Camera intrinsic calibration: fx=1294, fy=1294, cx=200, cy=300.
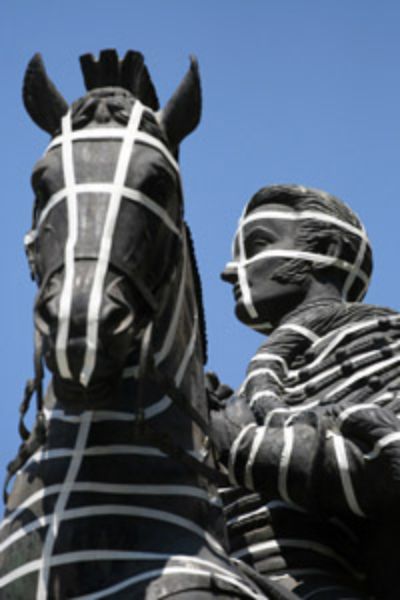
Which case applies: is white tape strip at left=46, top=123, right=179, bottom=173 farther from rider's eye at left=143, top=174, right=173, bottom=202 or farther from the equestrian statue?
rider's eye at left=143, top=174, right=173, bottom=202

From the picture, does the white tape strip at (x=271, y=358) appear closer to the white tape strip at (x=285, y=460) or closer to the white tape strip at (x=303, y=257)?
the white tape strip at (x=303, y=257)

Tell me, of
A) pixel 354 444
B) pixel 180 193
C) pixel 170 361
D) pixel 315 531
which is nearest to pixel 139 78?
pixel 180 193

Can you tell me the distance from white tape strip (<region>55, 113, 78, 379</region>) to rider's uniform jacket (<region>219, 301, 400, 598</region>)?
4.95ft

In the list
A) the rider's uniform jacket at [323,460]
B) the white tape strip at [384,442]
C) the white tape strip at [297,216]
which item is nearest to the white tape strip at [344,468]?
the rider's uniform jacket at [323,460]

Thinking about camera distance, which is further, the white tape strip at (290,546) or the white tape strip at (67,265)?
the white tape strip at (290,546)

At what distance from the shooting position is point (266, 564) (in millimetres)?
6094

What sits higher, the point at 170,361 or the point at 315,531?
the point at 170,361

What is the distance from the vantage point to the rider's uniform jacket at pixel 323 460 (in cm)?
569

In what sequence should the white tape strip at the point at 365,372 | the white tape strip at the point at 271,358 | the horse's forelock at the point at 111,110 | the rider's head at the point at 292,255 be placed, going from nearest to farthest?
the horse's forelock at the point at 111,110 < the white tape strip at the point at 365,372 < the white tape strip at the point at 271,358 < the rider's head at the point at 292,255

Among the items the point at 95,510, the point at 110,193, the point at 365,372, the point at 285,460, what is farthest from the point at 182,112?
the point at 365,372

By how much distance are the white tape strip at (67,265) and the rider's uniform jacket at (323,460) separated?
1.51 m

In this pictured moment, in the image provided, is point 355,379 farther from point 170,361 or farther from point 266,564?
point 170,361

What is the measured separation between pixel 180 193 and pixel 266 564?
6.25ft

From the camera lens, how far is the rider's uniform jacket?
569 cm
